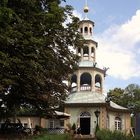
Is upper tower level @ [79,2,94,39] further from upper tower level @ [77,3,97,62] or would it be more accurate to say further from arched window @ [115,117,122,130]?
arched window @ [115,117,122,130]

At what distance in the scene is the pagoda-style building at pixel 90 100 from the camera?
1949 inches

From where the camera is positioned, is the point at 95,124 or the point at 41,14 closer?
the point at 41,14

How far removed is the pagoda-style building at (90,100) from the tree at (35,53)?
1771 centimetres

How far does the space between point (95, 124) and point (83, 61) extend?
823 centimetres

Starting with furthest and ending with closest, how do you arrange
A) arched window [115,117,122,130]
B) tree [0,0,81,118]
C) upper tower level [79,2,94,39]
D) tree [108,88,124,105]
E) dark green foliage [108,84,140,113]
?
tree [108,88,124,105], dark green foliage [108,84,140,113], upper tower level [79,2,94,39], arched window [115,117,122,130], tree [0,0,81,118]

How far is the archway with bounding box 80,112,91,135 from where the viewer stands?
49.6 meters

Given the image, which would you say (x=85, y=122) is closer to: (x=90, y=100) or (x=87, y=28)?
(x=90, y=100)

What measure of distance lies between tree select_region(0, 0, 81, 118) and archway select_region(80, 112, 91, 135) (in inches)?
703

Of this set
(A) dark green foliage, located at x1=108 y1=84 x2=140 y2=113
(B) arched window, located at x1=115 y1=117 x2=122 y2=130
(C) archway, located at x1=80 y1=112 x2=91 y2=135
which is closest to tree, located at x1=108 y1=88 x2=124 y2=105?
(A) dark green foliage, located at x1=108 y1=84 x2=140 y2=113

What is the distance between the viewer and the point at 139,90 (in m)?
77.1

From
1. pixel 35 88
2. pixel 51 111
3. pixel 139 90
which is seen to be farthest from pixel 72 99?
pixel 139 90

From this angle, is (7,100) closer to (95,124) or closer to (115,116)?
(95,124)

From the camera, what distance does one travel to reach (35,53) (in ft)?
88.8

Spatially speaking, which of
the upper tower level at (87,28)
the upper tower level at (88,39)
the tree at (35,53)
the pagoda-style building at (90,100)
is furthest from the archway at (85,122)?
the tree at (35,53)
